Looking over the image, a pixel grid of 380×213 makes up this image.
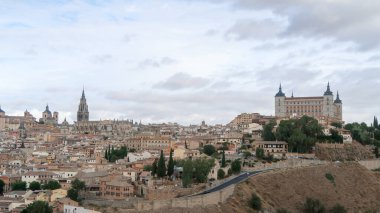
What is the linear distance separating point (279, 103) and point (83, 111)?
68563mm

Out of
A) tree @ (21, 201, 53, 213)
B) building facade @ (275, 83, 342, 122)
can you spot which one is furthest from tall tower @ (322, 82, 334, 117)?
tree @ (21, 201, 53, 213)

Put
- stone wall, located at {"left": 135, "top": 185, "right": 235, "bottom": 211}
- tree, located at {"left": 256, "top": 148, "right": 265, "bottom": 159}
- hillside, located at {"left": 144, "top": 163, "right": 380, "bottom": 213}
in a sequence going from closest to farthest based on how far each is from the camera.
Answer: stone wall, located at {"left": 135, "top": 185, "right": 235, "bottom": 211}, hillside, located at {"left": 144, "top": 163, "right": 380, "bottom": 213}, tree, located at {"left": 256, "top": 148, "right": 265, "bottom": 159}

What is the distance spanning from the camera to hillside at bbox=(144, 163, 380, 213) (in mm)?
56344

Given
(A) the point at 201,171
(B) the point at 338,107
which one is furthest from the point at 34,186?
(B) the point at 338,107

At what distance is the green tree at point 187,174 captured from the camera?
2172 inches

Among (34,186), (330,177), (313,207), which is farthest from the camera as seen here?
(330,177)

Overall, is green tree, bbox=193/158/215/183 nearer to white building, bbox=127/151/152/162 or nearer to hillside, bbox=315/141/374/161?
white building, bbox=127/151/152/162

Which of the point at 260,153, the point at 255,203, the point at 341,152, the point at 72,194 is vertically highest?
the point at 341,152

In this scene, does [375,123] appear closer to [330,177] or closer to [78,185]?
[330,177]

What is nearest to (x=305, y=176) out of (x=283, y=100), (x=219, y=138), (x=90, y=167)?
(x=90, y=167)

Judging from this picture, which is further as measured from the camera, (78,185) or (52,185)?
(52,185)

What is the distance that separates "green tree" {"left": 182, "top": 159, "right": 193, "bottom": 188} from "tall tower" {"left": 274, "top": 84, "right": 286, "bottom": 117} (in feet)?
251

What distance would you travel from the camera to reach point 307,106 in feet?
427

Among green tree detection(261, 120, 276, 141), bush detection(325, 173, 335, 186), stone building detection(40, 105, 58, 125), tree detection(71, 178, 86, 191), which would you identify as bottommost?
tree detection(71, 178, 86, 191)
